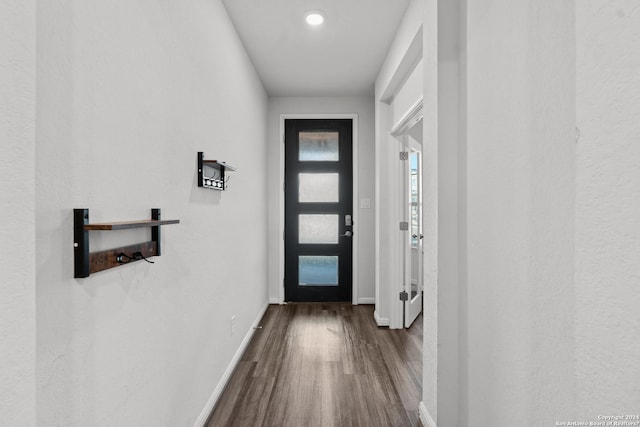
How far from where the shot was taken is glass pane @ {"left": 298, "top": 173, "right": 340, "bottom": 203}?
4.27m

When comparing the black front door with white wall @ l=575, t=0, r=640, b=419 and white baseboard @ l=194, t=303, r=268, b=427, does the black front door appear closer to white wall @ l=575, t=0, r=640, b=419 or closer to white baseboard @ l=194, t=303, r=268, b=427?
white baseboard @ l=194, t=303, r=268, b=427

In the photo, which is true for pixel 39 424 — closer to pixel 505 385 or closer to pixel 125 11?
pixel 125 11

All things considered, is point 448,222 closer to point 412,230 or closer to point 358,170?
point 412,230

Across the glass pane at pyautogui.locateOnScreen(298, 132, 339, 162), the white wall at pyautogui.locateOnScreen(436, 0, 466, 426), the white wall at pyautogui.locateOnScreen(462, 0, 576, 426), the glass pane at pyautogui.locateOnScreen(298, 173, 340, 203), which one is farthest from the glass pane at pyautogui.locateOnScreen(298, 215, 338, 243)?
the white wall at pyautogui.locateOnScreen(462, 0, 576, 426)

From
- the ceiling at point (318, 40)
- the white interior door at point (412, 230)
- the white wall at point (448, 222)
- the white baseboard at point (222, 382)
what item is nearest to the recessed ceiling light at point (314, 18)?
the ceiling at point (318, 40)

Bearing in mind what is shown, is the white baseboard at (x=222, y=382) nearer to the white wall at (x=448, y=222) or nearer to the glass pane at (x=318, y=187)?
the white wall at (x=448, y=222)

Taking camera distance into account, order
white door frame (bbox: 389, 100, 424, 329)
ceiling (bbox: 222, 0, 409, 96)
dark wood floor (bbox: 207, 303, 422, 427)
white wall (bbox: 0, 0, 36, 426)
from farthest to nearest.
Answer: white door frame (bbox: 389, 100, 424, 329), ceiling (bbox: 222, 0, 409, 96), dark wood floor (bbox: 207, 303, 422, 427), white wall (bbox: 0, 0, 36, 426)

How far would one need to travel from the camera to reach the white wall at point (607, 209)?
657 mm

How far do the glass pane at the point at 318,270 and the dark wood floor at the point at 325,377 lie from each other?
2.37ft

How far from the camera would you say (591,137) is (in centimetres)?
72

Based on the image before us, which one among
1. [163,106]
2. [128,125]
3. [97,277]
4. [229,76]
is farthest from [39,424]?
[229,76]

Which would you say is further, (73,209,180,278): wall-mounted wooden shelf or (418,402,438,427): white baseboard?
(418,402,438,427): white baseboard

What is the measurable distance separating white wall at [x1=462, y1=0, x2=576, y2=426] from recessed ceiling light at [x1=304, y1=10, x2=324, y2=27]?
1.25m

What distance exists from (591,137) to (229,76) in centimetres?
231
